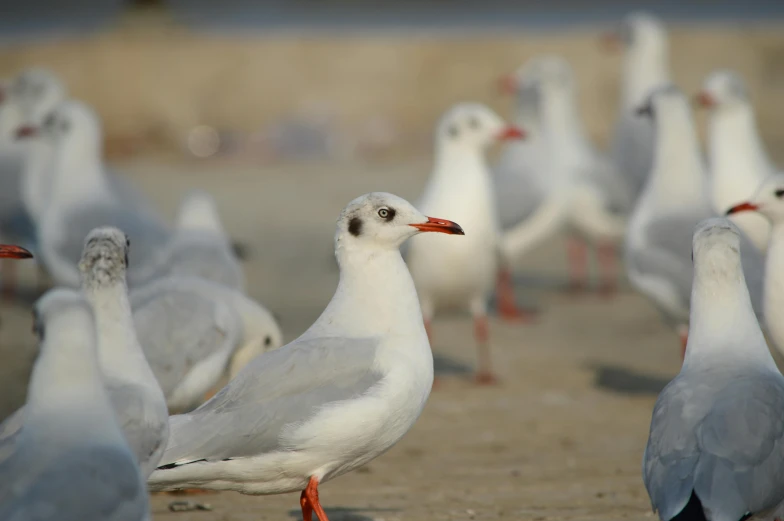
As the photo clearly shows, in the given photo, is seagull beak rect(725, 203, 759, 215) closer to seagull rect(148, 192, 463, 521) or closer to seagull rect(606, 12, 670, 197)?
seagull rect(148, 192, 463, 521)

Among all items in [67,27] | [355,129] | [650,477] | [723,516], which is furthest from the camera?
[67,27]

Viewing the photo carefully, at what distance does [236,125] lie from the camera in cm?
2014

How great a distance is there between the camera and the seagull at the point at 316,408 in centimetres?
490

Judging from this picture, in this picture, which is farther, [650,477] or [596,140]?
[596,140]

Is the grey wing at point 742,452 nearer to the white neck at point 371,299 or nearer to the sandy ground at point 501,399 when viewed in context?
the sandy ground at point 501,399

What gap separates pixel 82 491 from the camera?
3742 mm

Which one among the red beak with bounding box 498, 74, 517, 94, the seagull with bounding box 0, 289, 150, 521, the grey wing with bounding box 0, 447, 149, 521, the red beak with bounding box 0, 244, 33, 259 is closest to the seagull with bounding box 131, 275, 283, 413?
the red beak with bounding box 0, 244, 33, 259

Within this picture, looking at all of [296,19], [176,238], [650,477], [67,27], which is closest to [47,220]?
[176,238]

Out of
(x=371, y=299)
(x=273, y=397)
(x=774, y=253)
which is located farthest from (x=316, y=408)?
(x=774, y=253)

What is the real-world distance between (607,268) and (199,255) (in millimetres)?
5650

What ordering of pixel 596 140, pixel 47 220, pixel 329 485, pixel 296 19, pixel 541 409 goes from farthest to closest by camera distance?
pixel 296 19, pixel 596 140, pixel 47 220, pixel 541 409, pixel 329 485

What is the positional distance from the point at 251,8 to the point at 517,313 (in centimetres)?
3629

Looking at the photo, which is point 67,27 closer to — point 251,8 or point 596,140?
point 251,8

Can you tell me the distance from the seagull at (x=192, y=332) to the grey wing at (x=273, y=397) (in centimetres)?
130
